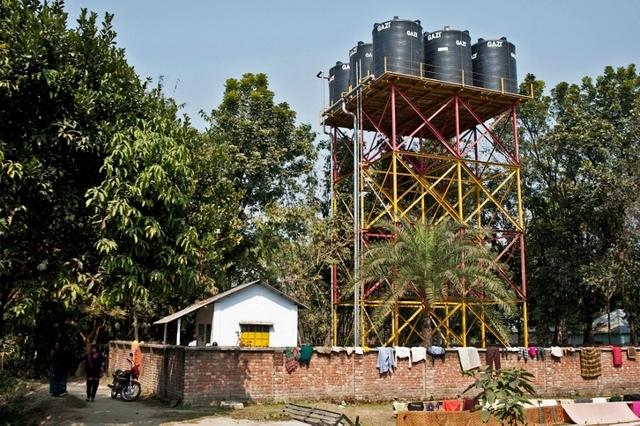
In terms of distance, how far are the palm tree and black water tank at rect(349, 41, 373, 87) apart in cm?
952

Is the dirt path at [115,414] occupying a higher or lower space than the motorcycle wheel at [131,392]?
lower

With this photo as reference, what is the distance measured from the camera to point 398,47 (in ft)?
85.7

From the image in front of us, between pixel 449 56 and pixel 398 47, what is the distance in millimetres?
2431

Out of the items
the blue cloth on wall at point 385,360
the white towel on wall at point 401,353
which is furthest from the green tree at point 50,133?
the white towel on wall at point 401,353

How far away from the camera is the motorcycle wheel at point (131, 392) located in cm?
1752

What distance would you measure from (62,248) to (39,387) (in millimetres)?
11289

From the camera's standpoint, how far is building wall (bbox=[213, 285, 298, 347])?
2325 centimetres

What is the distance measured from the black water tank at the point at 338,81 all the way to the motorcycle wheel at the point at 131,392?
17715 mm

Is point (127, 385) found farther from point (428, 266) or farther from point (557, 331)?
point (557, 331)

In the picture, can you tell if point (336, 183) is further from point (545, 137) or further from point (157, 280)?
point (157, 280)

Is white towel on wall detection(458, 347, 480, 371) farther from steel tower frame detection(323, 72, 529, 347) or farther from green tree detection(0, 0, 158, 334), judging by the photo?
Result: green tree detection(0, 0, 158, 334)

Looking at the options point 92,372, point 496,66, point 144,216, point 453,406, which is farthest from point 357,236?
point 144,216

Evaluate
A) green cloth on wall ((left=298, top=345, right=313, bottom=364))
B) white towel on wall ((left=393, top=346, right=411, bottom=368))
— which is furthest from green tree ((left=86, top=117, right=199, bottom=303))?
white towel on wall ((left=393, top=346, right=411, bottom=368))

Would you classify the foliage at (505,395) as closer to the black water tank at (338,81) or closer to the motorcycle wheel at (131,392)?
the motorcycle wheel at (131,392)
